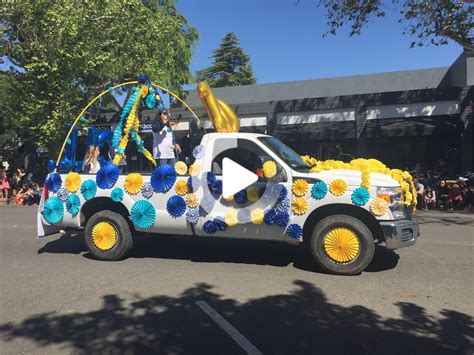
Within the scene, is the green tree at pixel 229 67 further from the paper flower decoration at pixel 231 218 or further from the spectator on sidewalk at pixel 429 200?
the paper flower decoration at pixel 231 218

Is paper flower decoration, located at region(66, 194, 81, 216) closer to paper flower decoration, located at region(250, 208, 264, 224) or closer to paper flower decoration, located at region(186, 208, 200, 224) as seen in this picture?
paper flower decoration, located at region(186, 208, 200, 224)

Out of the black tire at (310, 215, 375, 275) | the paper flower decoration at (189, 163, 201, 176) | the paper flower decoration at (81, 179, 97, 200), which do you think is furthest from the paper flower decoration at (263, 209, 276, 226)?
the paper flower decoration at (81, 179, 97, 200)

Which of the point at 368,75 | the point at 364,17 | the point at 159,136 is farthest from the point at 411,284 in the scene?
the point at 368,75

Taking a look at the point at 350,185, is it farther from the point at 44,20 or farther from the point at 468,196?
the point at 44,20

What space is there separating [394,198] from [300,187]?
122 centimetres

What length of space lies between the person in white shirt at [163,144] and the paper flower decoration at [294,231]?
314 cm

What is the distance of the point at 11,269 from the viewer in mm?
6320

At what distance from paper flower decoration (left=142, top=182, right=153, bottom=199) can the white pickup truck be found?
0.02 m

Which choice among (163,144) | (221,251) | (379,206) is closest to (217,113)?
(163,144)

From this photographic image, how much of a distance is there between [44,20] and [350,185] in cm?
1370

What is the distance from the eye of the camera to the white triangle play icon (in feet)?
19.2

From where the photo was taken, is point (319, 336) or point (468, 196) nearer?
point (319, 336)

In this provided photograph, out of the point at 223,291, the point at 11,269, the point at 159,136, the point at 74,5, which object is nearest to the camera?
the point at 223,291

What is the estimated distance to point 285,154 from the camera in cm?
627
